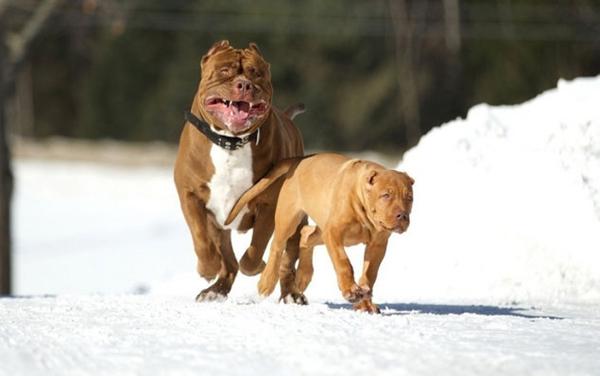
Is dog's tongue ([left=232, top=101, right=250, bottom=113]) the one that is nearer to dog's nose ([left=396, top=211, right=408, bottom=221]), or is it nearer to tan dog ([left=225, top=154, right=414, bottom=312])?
tan dog ([left=225, top=154, right=414, bottom=312])

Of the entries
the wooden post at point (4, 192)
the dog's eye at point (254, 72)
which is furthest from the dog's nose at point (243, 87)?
the wooden post at point (4, 192)

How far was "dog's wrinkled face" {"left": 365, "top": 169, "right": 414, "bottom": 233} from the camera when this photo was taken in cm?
737

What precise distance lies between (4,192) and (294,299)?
9038mm

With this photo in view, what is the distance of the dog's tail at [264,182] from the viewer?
866cm

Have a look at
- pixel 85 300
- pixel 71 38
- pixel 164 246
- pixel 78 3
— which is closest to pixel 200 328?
pixel 85 300

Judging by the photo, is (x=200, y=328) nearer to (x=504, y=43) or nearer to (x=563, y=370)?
(x=563, y=370)

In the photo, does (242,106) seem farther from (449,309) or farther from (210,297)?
(449,309)

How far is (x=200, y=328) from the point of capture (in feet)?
23.6

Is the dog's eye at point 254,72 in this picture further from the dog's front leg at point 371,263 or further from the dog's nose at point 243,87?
the dog's front leg at point 371,263

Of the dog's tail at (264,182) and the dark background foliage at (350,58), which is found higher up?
the dark background foliage at (350,58)

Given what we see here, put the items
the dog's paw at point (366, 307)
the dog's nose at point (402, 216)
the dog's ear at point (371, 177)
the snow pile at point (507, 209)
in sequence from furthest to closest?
the snow pile at point (507, 209), the dog's paw at point (366, 307), the dog's ear at point (371, 177), the dog's nose at point (402, 216)

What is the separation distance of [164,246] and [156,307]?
1622cm

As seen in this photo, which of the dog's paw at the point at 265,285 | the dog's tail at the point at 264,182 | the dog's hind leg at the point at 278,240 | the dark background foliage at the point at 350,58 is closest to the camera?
the dog's hind leg at the point at 278,240

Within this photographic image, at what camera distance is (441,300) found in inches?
400
